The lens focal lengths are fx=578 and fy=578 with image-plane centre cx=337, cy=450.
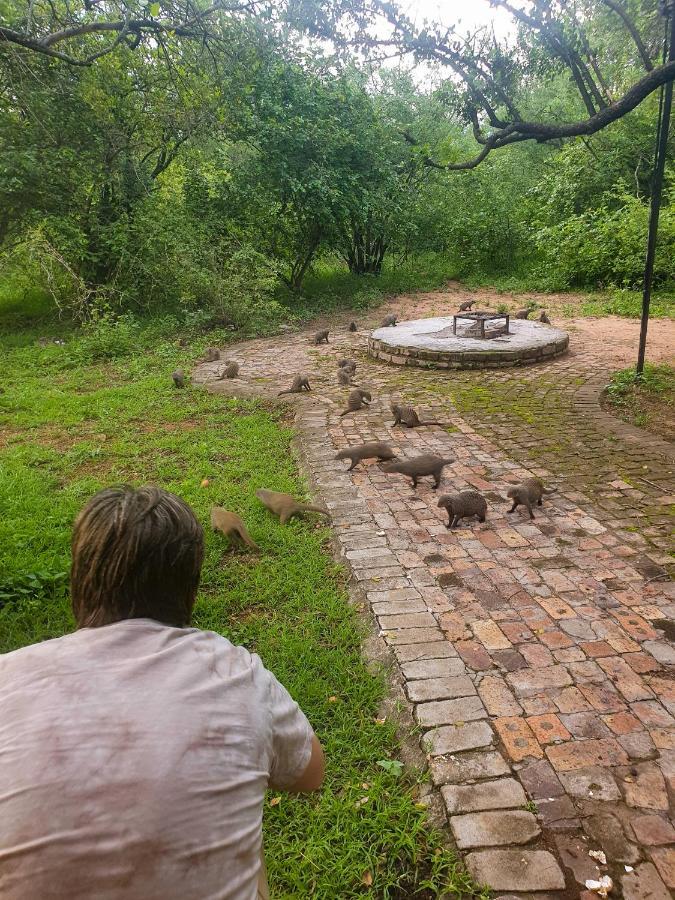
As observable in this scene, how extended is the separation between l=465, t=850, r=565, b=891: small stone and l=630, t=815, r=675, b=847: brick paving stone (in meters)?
0.42

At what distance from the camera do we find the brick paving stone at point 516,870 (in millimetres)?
2270

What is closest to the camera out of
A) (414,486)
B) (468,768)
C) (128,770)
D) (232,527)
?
(128,770)

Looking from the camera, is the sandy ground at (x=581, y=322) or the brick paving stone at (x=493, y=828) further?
the sandy ground at (x=581, y=322)

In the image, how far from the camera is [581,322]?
14141 millimetres

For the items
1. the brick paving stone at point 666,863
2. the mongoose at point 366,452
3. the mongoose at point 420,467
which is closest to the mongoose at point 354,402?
the mongoose at point 366,452

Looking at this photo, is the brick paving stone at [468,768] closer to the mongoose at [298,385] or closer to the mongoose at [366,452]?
the mongoose at [366,452]

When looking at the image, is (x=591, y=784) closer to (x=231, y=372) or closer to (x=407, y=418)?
(x=407, y=418)

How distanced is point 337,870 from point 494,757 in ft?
3.00

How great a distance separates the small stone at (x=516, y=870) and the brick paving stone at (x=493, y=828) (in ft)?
0.15

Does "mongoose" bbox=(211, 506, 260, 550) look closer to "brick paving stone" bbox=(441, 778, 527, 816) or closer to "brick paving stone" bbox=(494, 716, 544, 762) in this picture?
"brick paving stone" bbox=(494, 716, 544, 762)

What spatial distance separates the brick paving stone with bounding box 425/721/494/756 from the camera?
9.50 feet

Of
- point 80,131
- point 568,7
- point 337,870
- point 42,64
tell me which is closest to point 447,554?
point 337,870

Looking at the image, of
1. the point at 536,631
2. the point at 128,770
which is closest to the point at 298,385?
the point at 536,631

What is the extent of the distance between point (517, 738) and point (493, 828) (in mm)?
530
